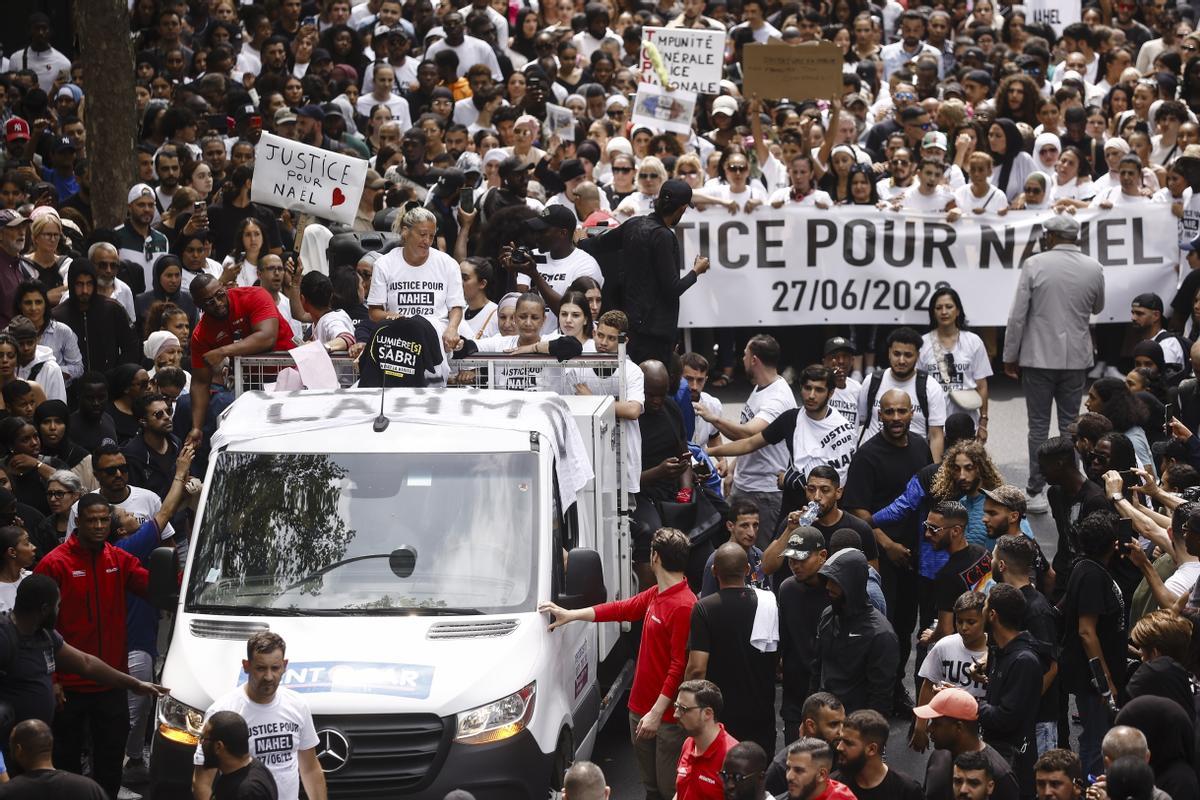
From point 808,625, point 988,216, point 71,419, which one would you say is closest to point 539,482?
point 808,625

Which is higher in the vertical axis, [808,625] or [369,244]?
[369,244]

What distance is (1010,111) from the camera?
757 inches

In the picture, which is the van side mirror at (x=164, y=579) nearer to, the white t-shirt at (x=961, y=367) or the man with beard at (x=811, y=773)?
the man with beard at (x=811, y=773)

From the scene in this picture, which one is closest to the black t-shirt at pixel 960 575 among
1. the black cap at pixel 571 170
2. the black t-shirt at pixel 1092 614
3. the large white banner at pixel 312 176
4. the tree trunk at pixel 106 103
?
the black t-shirt at pixel 1092 614

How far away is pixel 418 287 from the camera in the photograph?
12.5 m

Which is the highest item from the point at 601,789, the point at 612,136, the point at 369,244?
the point at 612,136

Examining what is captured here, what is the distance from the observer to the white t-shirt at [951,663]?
9.36 metres

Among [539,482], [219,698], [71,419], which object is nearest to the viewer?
[219,698]

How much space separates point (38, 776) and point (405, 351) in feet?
11.0

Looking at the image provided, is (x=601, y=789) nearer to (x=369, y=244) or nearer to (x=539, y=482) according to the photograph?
(x=539, y=482)

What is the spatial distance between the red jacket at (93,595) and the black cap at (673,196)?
17.0 ft

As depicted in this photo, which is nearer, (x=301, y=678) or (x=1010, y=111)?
(x=301, y=678)

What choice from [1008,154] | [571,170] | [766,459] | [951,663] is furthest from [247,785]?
[1008,154]

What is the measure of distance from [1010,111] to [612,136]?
4.24 meters
